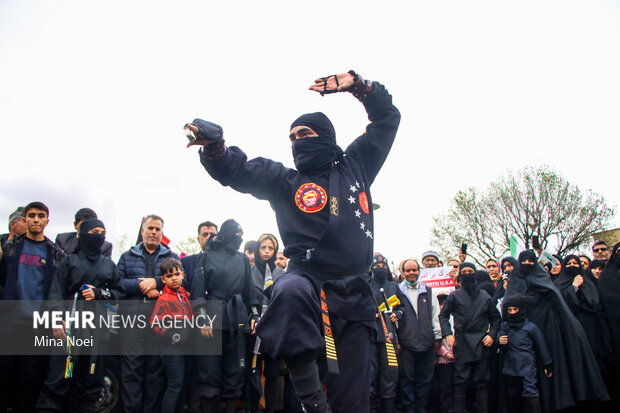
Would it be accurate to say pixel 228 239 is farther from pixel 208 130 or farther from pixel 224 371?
pixel 208 130

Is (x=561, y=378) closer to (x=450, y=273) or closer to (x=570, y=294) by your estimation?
(x=570, y=294)

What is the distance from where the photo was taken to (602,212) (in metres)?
28.7

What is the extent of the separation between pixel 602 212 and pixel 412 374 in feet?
92.4

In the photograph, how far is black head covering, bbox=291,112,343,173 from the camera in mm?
2672

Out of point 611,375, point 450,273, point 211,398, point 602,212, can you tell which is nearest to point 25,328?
point 211,398

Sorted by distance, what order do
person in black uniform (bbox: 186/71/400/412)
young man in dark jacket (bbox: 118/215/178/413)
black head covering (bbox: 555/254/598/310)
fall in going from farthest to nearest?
black head covering (bbox: 555/254/598/310) → young man in dark jacket (bbox: 118/215/178/413) → person in black uniform (bbox: 186/71/400/412)

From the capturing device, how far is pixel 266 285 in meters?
6.88

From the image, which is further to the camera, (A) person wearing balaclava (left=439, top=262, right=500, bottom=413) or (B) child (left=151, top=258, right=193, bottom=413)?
(A) person wearing balaclava (left=439, top=262, right=500, bottom=413)

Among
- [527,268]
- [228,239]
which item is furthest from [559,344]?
[228,239]

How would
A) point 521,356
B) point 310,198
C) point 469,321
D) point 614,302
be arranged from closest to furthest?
1. point 310,198
2. point 521,356
3. point 614,302
4. point 469,321

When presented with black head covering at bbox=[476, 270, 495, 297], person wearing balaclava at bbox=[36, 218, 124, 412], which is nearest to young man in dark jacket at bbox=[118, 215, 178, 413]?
person wearing balaclava at bbox=[36, 218, 124, 412]

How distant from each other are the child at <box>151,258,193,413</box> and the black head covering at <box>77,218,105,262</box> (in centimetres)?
82

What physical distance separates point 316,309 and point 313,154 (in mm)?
975

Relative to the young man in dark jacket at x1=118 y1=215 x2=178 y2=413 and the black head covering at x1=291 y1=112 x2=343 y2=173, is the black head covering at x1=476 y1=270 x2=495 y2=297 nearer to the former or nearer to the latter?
the young man in dark jacket at x1=118 y1=215 x2=178 y2=413
